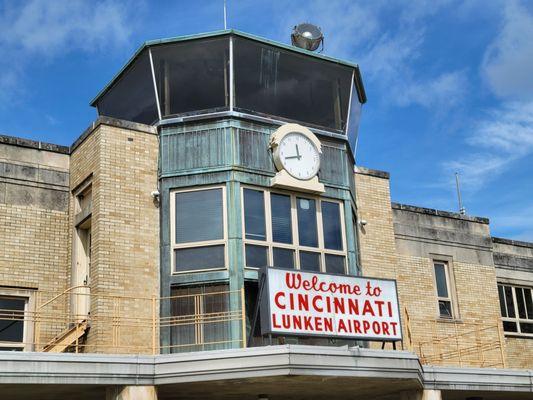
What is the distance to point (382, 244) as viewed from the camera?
21.1 m

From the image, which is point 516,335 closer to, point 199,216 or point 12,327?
point 199,216

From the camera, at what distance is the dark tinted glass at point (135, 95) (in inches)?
768

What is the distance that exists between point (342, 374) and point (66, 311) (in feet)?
22.7

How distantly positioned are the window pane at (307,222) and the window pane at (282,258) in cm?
48

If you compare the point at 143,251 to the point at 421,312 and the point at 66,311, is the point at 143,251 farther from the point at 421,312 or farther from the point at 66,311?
the point at 421,312

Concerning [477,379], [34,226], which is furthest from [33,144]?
[477,379]

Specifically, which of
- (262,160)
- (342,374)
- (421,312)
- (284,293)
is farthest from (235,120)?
(421,312)

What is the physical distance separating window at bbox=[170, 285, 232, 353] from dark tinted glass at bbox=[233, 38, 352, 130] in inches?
176

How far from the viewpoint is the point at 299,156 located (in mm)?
18906

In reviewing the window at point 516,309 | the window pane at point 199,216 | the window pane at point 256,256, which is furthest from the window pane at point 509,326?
the window pane at point 199,216

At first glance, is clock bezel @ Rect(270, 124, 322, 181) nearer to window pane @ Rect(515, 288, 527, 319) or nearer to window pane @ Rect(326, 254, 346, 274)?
window pane @ Rect(326, 254, 346, 274)

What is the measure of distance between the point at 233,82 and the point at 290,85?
1.61m

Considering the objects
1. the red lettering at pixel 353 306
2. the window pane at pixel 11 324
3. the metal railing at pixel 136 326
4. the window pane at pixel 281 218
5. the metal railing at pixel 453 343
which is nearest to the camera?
the red lettering at pixel 353 306

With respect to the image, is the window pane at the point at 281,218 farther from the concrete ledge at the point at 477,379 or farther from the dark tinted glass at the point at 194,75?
the concrete ledge at the point at 477,379
